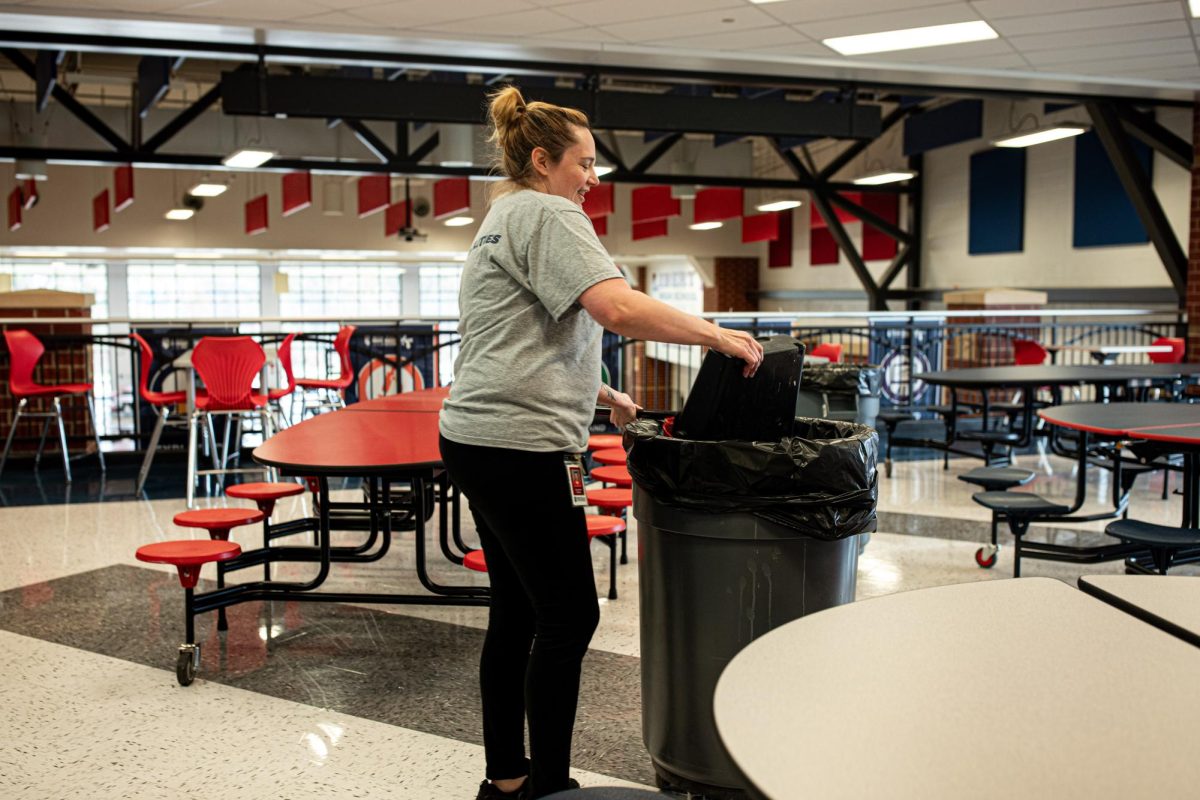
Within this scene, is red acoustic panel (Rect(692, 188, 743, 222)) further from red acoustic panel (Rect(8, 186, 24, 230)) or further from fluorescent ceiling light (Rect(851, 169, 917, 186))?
red acoustic panel (Rect(8, 186, 24, 230))

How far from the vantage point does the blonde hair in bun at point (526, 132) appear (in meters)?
1.98

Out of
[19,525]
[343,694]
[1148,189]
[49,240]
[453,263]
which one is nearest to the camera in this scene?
[343,694]

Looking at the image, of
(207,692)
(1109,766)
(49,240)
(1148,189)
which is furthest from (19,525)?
(49,240)

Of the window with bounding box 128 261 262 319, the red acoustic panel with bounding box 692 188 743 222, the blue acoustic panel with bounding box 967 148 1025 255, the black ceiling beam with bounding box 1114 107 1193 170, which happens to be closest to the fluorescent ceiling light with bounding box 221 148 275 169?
the red acoustic panel with bounding box 692 188 743 222

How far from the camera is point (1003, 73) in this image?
7957mm

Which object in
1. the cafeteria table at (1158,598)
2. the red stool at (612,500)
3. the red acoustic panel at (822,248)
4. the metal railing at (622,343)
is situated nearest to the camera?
the cafeteria table at (1158,598)

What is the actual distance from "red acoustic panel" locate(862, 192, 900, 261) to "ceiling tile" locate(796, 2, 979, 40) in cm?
822

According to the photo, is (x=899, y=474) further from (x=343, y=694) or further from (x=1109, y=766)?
(x=1109, y=766)

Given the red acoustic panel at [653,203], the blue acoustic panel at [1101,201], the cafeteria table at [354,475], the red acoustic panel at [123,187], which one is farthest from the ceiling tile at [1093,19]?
the red acoustic panel at [123,187]

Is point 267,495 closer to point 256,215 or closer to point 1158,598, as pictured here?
point 1158,598

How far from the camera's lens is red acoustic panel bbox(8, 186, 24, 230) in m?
14.8

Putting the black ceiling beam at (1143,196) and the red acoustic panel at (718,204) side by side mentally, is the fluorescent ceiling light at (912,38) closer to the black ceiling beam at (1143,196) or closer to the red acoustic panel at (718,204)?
the black ceiling beam at (1143,196)

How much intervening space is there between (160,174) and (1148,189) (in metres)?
14.0

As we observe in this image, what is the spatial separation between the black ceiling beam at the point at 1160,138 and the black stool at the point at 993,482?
5686 mm
